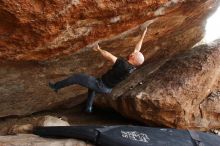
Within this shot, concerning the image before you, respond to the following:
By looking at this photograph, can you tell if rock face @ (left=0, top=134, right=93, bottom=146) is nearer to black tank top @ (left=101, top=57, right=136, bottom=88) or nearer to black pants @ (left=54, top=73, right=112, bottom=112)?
black pants @ (left=54, top=73, right=112, bottom=112)

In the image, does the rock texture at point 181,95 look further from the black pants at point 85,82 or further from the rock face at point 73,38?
the black pants at point 85,82

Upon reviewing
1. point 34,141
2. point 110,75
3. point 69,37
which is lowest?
point 34,141

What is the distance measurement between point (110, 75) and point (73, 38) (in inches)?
41.6

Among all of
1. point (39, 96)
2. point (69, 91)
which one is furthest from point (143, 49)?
point (39, 96)

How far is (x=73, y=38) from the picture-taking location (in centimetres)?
727

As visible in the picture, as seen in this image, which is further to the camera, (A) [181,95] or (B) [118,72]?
(A) [181,95]

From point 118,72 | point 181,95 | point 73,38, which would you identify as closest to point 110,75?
point 118,72

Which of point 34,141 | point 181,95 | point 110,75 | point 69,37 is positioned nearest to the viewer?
point 34,141

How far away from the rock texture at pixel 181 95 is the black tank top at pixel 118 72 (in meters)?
2.26

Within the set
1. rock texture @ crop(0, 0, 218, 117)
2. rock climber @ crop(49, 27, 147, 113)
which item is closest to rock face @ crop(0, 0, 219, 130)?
rock texture @ crop(0, 0, 218, 117)

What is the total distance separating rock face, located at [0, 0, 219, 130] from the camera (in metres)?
6.32

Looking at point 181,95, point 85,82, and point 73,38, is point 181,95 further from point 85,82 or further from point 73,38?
point 73,38

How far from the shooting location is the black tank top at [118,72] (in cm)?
710

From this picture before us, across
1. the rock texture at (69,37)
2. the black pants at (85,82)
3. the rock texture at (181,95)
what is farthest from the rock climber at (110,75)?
the rock texture at (181,95)
